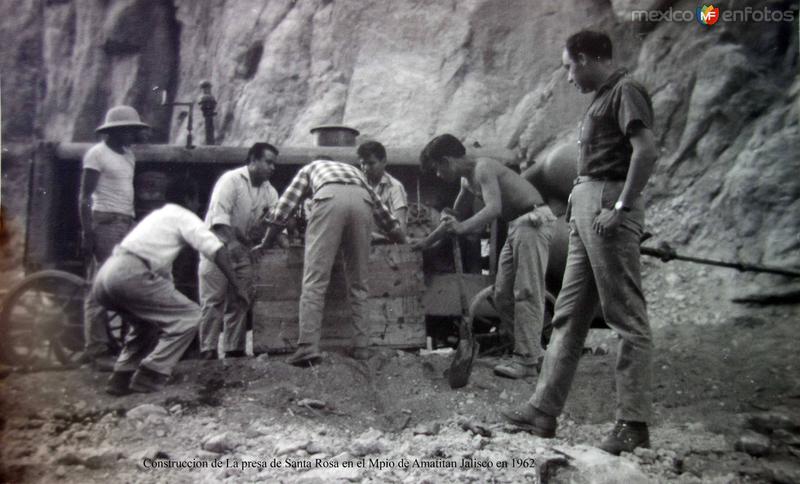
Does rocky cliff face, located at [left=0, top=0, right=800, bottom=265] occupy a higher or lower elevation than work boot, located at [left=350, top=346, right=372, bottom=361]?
higher

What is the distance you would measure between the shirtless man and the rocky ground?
0.27 meters

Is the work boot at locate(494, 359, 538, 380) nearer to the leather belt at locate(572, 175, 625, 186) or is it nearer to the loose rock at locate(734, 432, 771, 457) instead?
the loose rock at locate(734, 432, 771, 457)

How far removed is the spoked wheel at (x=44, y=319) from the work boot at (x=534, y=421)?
260 centimetres

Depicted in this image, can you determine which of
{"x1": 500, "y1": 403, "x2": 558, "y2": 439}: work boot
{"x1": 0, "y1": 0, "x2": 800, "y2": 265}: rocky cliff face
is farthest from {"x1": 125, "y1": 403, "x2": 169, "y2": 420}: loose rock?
{"x1": 0, "y1": 0, "x2": 800, "y2": 265}: rocky cliff face

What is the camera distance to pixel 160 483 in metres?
2.13

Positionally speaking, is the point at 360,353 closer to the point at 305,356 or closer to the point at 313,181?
the point at 305,356

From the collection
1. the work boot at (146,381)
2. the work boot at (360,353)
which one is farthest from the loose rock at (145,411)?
the work boot at (360,353)

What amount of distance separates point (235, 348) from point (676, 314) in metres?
3.04

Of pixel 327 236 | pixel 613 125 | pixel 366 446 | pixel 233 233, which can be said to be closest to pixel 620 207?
pixel 613 125

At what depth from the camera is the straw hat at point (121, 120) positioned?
3.85 meters

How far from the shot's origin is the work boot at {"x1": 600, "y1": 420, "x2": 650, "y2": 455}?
88.1 inches

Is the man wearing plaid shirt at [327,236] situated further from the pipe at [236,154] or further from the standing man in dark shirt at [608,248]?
the standing man in dark shirt at [608,248]

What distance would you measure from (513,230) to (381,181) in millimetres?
1094

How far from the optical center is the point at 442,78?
6.02 m
